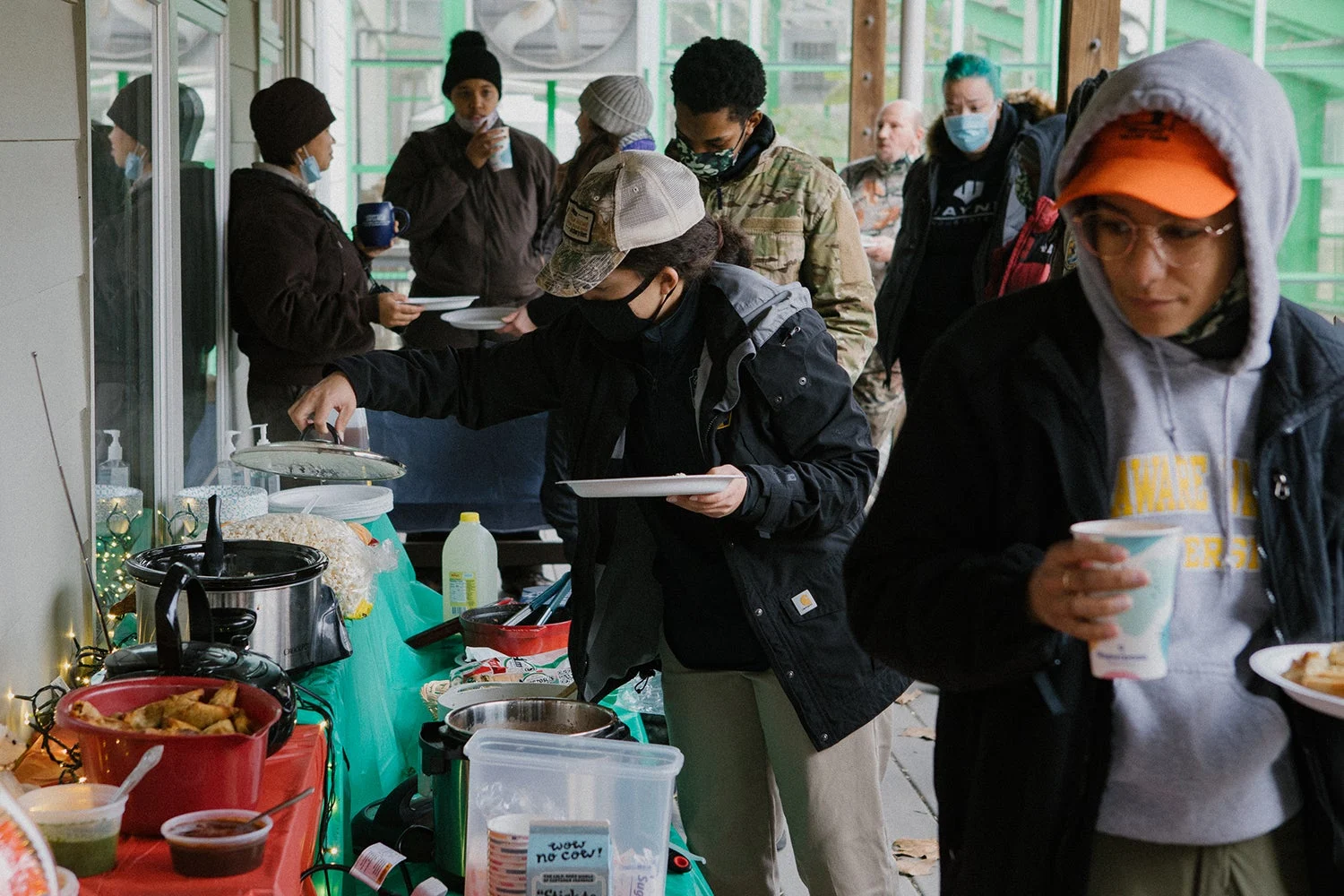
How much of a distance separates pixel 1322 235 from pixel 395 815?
18.2m

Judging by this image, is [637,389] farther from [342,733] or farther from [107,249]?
[107,249]

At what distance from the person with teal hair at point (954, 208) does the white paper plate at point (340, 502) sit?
118 inches

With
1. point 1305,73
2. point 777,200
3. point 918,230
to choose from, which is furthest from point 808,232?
point 1305,73

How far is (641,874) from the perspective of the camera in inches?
81.0

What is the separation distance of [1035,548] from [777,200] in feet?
9.90

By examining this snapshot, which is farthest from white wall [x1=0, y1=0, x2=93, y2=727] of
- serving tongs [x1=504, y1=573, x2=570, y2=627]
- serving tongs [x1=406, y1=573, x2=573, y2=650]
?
serving tongs [x1=504, y1=573, x2=570, y2=627]

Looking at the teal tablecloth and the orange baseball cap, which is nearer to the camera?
the orange baseball cap

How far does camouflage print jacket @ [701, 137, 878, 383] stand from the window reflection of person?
1.76 metres

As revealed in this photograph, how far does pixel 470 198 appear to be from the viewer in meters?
6.91

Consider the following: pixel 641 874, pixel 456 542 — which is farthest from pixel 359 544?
pixel 641 874

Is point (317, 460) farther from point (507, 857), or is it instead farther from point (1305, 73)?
point (1305, 73)

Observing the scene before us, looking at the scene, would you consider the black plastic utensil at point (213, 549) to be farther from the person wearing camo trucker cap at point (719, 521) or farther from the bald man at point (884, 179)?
the bald man at point (884, 179)

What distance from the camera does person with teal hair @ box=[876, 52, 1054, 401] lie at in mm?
6359

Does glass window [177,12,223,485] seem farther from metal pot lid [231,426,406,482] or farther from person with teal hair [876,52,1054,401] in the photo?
person with teal hair [876,52,1054,401]
